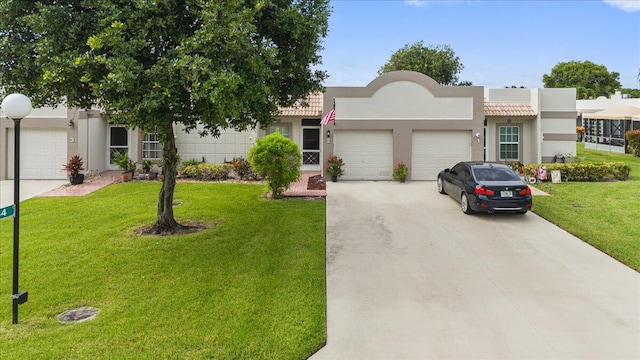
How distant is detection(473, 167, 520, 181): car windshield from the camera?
12.6 metres

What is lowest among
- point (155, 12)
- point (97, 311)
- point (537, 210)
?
point (97, 311)

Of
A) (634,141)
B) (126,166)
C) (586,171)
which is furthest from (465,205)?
(634,141)

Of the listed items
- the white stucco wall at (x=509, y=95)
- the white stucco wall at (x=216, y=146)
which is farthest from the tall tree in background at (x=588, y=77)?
the white stucco wall at (x=216, y=146)

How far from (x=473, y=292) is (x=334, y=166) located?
1135 cm

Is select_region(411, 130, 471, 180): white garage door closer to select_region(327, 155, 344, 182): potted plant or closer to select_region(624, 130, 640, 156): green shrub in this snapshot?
select_region(327, 155, 344, 182): potted plant

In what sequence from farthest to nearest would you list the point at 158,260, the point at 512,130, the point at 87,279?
the point at 512,130 < the point at 158,260 < the point at 87,279

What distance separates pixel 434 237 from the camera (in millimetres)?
10672

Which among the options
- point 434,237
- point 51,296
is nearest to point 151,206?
point 51,296

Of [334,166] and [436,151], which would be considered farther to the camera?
[436,151]

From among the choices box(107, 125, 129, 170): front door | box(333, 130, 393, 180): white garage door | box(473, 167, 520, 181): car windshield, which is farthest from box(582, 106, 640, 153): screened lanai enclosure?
box(107, 125, 129, 170): front door

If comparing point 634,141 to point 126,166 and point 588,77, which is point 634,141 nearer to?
point 126,166

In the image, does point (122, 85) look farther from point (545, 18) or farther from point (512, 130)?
point (512, 130)

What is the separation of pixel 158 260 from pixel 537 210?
10793 mm

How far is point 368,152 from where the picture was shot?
18938 mm
